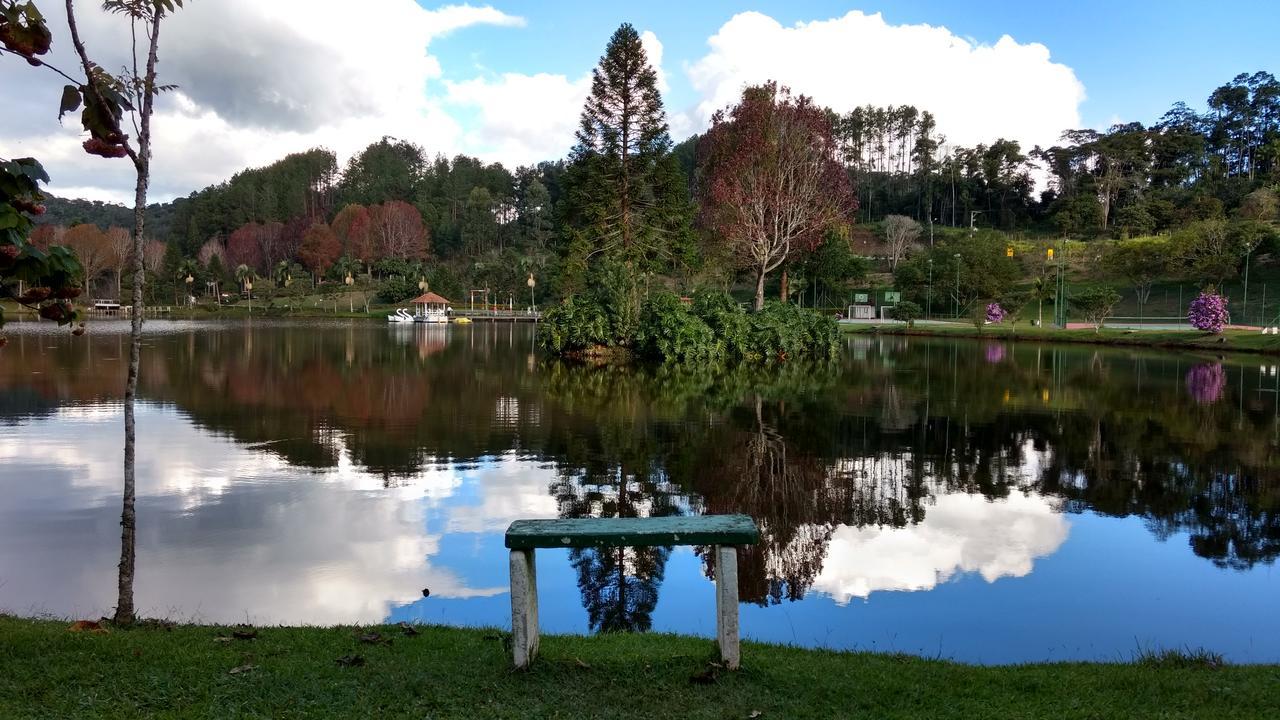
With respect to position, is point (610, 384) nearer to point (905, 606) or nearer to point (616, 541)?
point (905, 606)

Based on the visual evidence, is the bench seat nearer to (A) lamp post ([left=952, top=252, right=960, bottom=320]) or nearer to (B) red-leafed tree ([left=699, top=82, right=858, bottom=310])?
(B) red-leafed tree ([left=699, top=82, right=858, bottom=310])

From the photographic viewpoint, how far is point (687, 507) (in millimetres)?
9250

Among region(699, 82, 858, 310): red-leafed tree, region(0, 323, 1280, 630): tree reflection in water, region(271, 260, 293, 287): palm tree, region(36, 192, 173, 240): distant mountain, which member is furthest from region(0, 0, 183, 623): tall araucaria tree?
region(36, 192, 173, 240): distant mountain

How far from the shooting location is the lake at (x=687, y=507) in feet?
21.2

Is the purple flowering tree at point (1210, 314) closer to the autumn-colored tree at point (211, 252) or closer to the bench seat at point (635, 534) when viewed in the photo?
the bench seat at point (635, 534)

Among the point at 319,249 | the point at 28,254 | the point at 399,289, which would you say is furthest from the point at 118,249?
the point at 28,254

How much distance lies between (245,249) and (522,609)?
121 m

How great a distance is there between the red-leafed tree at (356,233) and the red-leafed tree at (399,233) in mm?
918

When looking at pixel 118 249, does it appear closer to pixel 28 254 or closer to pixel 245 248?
pixel 245 248

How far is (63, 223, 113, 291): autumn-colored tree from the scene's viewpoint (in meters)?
85.4

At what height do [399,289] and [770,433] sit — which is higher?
[399,289]

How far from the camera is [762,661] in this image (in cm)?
474

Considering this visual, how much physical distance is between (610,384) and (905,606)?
1650cm

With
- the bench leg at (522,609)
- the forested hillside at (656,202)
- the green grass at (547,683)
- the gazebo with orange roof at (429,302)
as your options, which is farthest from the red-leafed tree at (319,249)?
the bench leg at (522,609)
